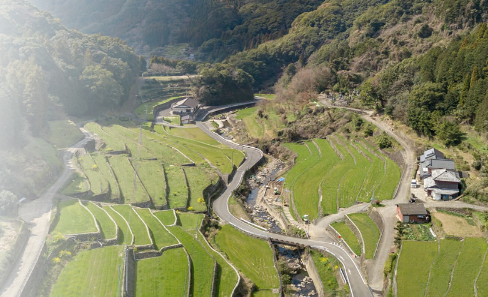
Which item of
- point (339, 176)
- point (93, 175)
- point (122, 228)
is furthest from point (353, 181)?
point (93, 175)

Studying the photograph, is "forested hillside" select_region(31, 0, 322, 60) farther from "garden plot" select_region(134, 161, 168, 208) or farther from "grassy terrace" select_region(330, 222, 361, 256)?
"grassy terrace" select_region(330, 222, 361, 256)

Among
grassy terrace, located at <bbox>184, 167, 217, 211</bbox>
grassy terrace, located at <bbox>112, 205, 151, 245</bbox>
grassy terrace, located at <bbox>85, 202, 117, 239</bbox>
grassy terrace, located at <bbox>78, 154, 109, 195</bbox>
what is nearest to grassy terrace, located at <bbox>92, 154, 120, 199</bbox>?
grassy terrace, located at <bbox>78, 154, 109, 195</bbox>

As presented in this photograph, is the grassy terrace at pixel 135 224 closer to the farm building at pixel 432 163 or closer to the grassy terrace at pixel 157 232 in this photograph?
the grassy terrace at pixel 157 232

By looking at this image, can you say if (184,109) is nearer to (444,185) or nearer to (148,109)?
(148,109)

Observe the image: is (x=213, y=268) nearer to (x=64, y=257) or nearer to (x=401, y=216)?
(x=64, y=257)

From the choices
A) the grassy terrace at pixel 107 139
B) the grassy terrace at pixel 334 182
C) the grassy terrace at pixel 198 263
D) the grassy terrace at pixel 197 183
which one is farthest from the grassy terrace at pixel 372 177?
the grassy terrace at pixel 107 139

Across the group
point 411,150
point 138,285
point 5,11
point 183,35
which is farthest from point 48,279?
point 183,35
